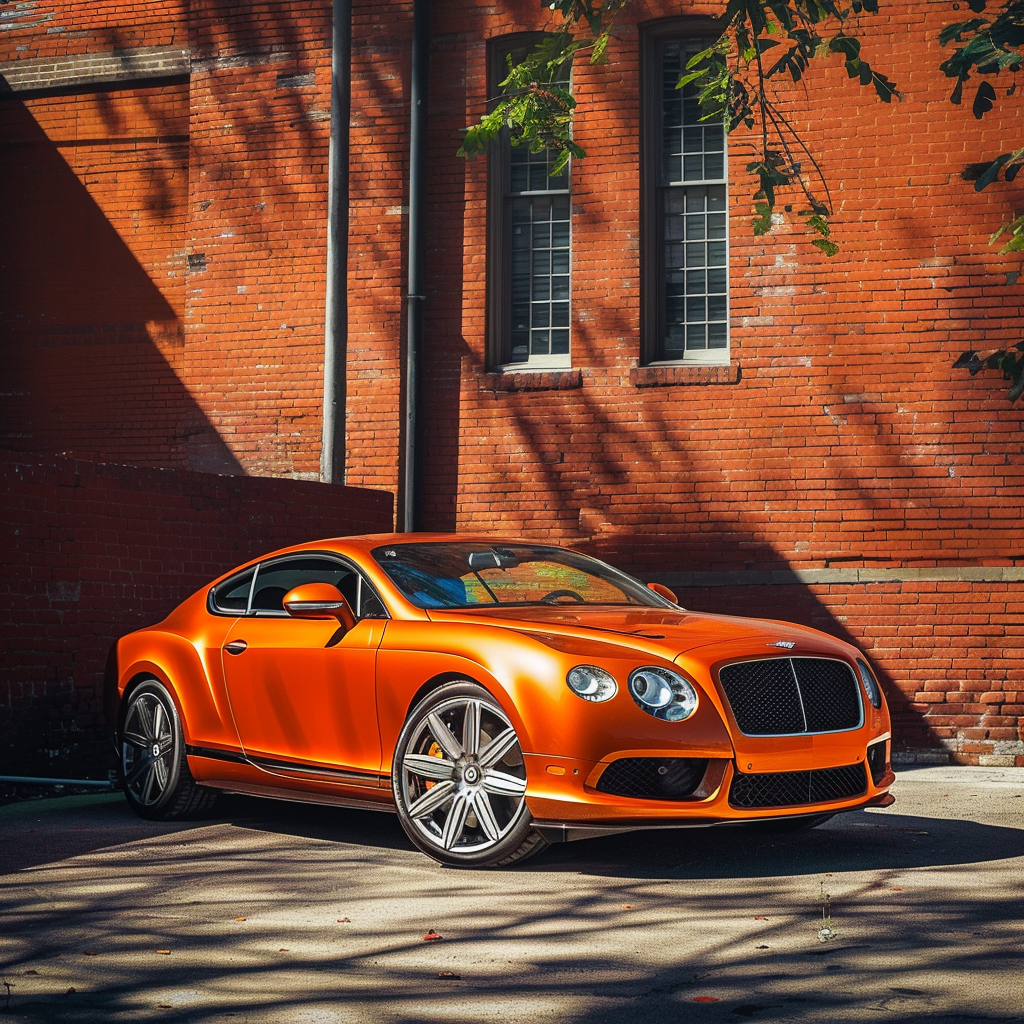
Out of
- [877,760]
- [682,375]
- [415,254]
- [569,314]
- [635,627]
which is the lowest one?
[877,760]

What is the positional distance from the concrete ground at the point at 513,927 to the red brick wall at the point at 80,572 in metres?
1.98

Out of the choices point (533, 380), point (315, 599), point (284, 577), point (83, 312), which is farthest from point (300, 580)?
point (83, 312)

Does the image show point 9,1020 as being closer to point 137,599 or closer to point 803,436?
point 137,599

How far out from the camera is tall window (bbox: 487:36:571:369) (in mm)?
13641

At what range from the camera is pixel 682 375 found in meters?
12.8

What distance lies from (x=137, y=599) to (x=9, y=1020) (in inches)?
259

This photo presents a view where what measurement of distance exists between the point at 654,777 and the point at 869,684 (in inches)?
55.1

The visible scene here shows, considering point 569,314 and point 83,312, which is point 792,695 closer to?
point 569,314

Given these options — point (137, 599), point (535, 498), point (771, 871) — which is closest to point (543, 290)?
point (535, 498)

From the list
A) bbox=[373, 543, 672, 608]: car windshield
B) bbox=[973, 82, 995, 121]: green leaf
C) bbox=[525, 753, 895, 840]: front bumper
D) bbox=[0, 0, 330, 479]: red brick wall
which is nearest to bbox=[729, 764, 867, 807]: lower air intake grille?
bbox=[525, 753, 895, 840]: front bumper

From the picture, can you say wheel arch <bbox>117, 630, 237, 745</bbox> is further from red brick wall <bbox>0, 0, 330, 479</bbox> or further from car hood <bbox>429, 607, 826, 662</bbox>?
red brick wall <bbox>0, 0, 330, 479</bbox>

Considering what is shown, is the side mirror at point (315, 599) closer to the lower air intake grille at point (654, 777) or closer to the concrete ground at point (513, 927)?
the concrete ground at point (513, 927)

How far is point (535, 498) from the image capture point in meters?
13.2

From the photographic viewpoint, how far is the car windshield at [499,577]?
718 centimetres
